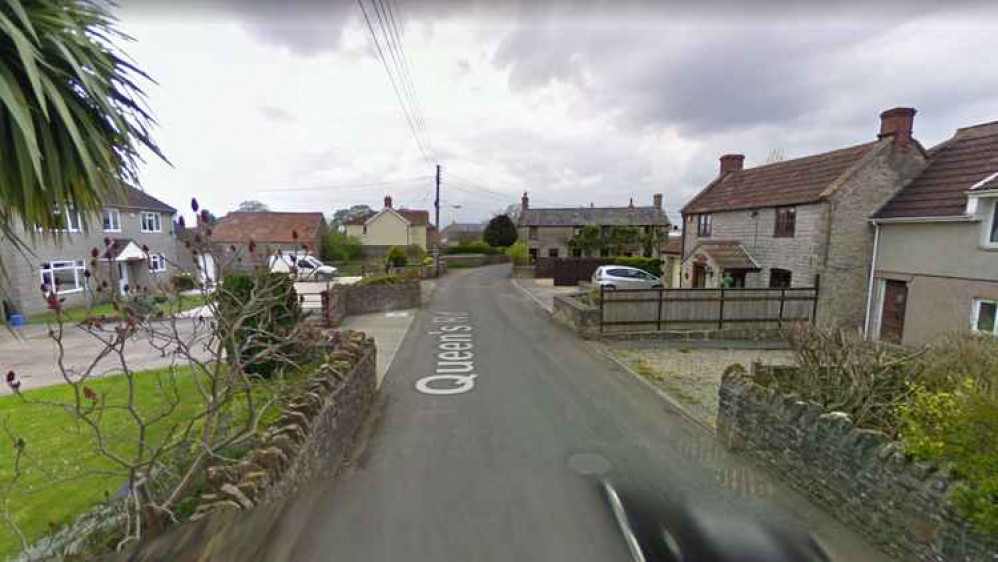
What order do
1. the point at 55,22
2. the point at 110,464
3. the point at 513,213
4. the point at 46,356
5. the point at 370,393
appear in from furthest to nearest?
the point at 513,213 < the point at 46,356 < the point at 370,393 < the point at 110,464 < the point at 55,22

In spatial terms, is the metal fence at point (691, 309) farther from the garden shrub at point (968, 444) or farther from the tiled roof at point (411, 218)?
the tiled roof at point (411, 218)

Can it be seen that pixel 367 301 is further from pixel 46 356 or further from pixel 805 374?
pixel 805 374

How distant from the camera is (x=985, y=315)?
10.1m

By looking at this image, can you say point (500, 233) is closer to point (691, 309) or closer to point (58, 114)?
point (691, 309)

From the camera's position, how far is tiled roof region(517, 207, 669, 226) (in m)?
40.0

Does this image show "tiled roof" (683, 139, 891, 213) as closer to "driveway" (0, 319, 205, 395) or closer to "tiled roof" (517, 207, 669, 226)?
"tiled roof" (517, 207, 669, 226)

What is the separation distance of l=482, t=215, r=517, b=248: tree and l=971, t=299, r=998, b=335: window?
44.2m

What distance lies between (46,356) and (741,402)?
1699 cm

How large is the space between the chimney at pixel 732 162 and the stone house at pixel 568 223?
53.7ft

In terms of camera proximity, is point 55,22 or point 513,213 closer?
point 55,22

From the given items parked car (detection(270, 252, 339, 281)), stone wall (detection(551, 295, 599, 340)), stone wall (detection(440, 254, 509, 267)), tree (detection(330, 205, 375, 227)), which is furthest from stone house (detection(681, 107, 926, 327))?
tree (detection(330, 205, 375, 227))

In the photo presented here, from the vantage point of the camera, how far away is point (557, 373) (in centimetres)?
888

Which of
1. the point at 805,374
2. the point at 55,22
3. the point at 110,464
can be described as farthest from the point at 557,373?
the point at 55,22

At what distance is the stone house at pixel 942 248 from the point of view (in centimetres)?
1005
